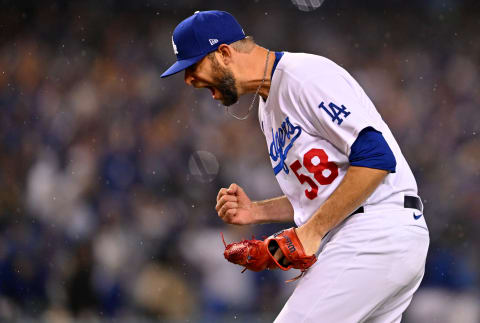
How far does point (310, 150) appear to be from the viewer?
2.25 meters

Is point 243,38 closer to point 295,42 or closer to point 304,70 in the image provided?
point 304,70

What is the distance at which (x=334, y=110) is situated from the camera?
2.12 meters

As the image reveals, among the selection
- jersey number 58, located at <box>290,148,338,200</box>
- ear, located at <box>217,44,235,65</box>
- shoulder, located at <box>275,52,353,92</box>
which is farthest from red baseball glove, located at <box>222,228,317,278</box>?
ear, located at <box>217,44,235,65</box>

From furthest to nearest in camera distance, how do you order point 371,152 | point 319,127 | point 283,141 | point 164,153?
point 164,153 < point 283,141 < point 319,127 < point 371,152

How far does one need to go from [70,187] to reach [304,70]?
3.59 meters

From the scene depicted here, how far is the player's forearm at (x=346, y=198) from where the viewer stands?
6.83 feet

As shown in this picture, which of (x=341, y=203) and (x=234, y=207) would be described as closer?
(x=341, y=203)

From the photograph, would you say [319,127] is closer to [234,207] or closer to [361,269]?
[361,269]

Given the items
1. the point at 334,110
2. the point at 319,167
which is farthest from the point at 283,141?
the point at 334,110

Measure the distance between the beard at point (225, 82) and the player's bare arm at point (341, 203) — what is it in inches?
21.3

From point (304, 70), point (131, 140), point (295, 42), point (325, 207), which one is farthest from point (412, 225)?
point (295, 42)

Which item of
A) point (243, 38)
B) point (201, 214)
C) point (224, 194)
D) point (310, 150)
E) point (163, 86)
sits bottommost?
point (201, 214)

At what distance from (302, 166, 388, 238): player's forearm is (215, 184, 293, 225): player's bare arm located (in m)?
0.52

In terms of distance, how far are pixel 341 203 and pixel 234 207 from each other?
0.62 meters
